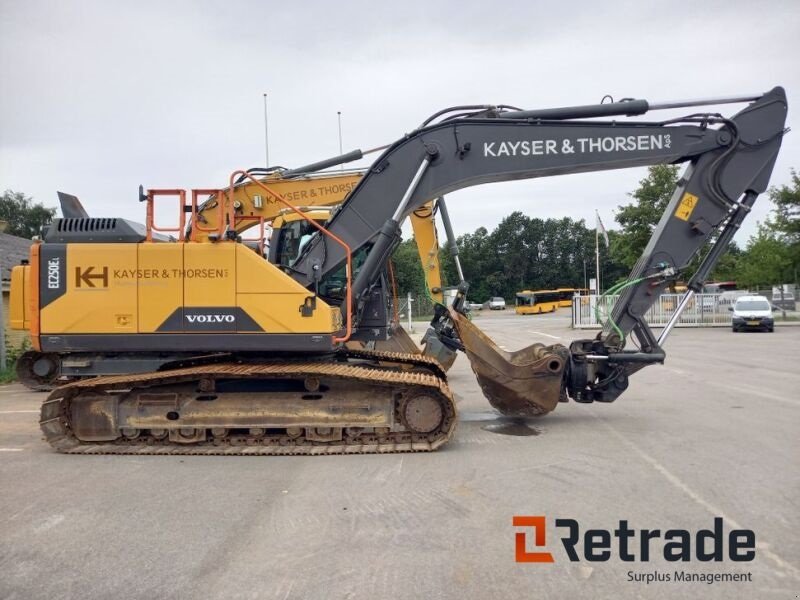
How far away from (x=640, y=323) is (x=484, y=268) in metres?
89.4

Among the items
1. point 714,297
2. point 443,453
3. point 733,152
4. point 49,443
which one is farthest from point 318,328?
point 714,297

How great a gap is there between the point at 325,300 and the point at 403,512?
3.34 metres

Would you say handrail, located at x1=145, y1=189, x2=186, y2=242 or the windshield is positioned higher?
handrail, located at x1=145, y1=189, x2=186, y2=242

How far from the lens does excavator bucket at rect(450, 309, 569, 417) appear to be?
801 cm

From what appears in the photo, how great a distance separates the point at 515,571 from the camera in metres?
3.89

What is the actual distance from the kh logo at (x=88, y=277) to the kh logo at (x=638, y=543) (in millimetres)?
5157

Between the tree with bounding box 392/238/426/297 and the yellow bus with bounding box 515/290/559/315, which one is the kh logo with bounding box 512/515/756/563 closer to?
the tree with bounding box 392/238/426/297

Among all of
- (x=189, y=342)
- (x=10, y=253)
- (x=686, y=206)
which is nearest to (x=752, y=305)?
(x=686, y=206)

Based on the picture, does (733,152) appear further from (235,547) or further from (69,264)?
(69,264)

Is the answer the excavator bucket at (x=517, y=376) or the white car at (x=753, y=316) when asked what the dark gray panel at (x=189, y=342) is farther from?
the white car at (x=753, y=316)

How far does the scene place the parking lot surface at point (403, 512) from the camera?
3.78m

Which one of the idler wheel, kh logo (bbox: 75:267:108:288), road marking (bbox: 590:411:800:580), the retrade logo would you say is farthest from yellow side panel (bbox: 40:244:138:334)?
road marking (bbox: 590:411:800:580)

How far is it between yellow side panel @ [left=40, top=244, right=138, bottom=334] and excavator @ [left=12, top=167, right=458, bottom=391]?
454mm

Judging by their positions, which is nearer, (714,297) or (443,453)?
(443,453)
